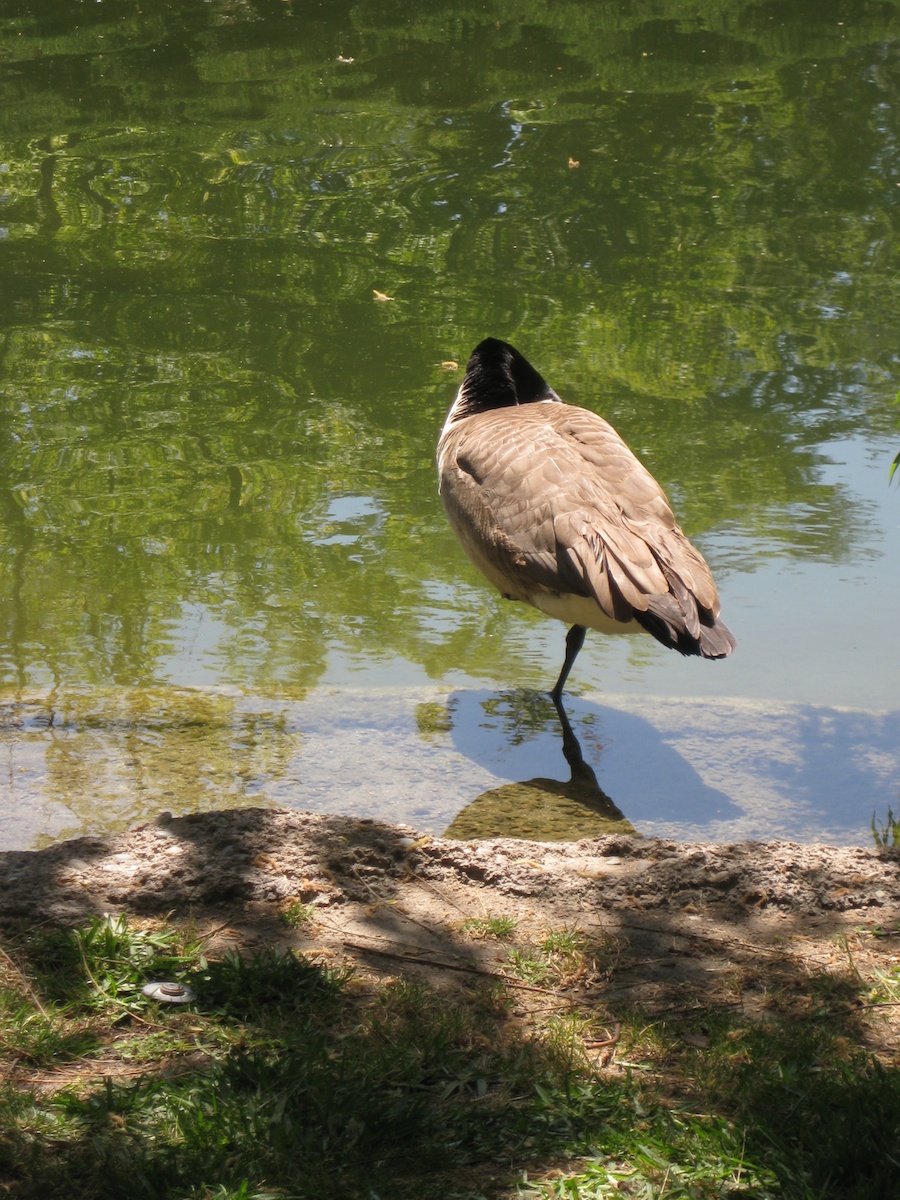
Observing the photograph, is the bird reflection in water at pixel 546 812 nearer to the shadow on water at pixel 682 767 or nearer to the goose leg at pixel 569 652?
the shadow on water at pixel 682 767

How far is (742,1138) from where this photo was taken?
2.73 m

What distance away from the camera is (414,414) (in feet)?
26.9

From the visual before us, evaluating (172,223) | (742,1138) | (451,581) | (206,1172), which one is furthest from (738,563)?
(172,223)

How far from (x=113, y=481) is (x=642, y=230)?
5283mm

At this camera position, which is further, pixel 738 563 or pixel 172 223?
pixel 172 223

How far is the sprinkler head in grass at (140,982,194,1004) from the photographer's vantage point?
3207mm

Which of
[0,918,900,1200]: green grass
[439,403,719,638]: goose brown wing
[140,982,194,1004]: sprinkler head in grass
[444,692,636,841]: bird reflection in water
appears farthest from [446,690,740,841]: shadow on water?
[140,982,194,1004]: sprinkler head in grass

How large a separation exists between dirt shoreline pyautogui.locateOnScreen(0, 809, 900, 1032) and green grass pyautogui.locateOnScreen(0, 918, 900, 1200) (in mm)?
131

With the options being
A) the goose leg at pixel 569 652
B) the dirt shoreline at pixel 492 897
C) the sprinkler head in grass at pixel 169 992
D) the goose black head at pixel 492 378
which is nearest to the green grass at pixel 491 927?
the dirt shoreline at pixel 492 897

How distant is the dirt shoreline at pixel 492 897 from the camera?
3426 mm

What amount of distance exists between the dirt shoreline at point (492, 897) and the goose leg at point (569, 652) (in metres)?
1.60

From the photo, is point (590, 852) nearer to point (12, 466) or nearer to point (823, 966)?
point (823, 966)

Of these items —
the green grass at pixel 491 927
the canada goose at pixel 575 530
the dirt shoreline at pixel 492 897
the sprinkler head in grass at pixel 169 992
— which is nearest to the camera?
the sprinkler head in grass at pixel 169 992

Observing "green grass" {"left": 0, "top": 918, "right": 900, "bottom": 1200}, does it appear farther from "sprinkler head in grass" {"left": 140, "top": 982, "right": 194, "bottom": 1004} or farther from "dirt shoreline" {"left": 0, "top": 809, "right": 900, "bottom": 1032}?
"dirt shoreline" {"left": 0, "top": 809, "right": 900, "bottom": 1032}
